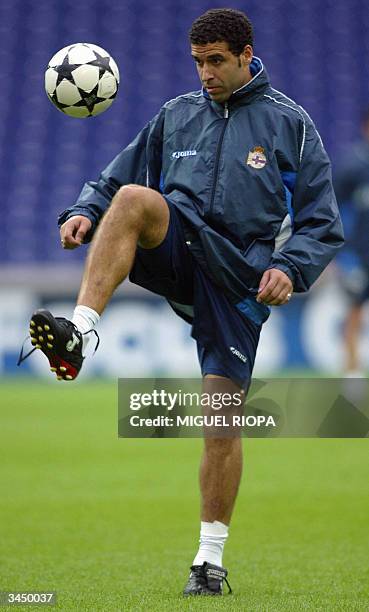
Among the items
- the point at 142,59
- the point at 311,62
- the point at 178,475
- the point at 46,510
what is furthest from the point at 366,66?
the point at 46,510

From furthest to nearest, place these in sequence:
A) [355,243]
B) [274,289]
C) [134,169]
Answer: [355,243] < [134,169] < [274,289]

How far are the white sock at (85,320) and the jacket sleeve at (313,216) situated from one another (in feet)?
2.59

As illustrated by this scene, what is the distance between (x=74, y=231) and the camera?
4449 millimetres

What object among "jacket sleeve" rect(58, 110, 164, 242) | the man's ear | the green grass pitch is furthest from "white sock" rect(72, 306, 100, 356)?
the man's ear

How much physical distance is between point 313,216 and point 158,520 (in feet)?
7.58

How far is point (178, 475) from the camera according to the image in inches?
311

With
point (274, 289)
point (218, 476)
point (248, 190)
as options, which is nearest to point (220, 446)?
point (218, 476)

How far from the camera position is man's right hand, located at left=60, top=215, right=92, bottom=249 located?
441 cm

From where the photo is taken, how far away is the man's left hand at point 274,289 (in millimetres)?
4312

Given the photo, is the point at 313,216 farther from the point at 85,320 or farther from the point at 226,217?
the point at 85,320

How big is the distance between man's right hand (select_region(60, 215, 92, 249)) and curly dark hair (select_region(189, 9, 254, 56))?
2.58ft

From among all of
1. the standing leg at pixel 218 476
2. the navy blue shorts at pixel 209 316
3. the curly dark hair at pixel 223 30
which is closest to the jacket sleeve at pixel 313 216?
the navy blue shorts at pixel 209 316

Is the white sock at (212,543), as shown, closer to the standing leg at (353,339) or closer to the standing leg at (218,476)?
the standing leg at (218,476)

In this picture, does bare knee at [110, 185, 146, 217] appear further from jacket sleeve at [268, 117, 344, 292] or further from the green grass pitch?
the green grass pitch
